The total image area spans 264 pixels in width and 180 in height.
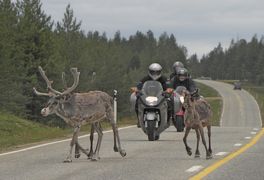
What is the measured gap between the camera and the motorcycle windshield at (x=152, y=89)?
15.6m

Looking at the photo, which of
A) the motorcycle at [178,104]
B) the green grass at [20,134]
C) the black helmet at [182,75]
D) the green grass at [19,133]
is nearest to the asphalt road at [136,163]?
the motorcycle at [178,104]

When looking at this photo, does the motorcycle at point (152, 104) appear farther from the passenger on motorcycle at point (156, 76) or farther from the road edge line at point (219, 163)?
the road edge line at point (219, 163)

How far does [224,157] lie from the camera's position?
14805mm

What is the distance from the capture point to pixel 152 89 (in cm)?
1565

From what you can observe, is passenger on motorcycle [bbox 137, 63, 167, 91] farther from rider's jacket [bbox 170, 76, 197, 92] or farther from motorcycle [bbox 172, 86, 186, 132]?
motorcycle [bbox 172, 86, 186, 132]

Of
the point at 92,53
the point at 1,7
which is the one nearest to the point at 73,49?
the point at 1,7

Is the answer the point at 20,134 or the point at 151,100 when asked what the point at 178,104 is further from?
the point at 20,134

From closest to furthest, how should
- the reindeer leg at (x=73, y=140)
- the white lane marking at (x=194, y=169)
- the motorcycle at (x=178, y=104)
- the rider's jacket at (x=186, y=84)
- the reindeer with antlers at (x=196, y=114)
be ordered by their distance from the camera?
1. the white lane marking at (x=194, y=169)
2. the reindeer leg at (x=73, y=140)
3. the reindeer with antlers at (x=196, y=114)
4. the motorcycle at (x=178, y=104)
5. the rider's jacket at (x=186, y=84)

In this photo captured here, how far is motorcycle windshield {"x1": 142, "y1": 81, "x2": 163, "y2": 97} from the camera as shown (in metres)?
15.6

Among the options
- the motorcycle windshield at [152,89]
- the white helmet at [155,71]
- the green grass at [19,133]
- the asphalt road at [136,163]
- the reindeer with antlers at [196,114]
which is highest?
the white helmet at [155,71]

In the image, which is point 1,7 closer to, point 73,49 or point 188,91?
point 73,49

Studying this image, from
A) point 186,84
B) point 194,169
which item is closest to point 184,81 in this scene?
point 186,84

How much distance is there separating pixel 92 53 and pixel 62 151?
103953 mm

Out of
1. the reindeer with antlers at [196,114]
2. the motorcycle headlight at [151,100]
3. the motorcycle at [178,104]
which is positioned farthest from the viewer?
the motorcycle headlight at [151,100]
